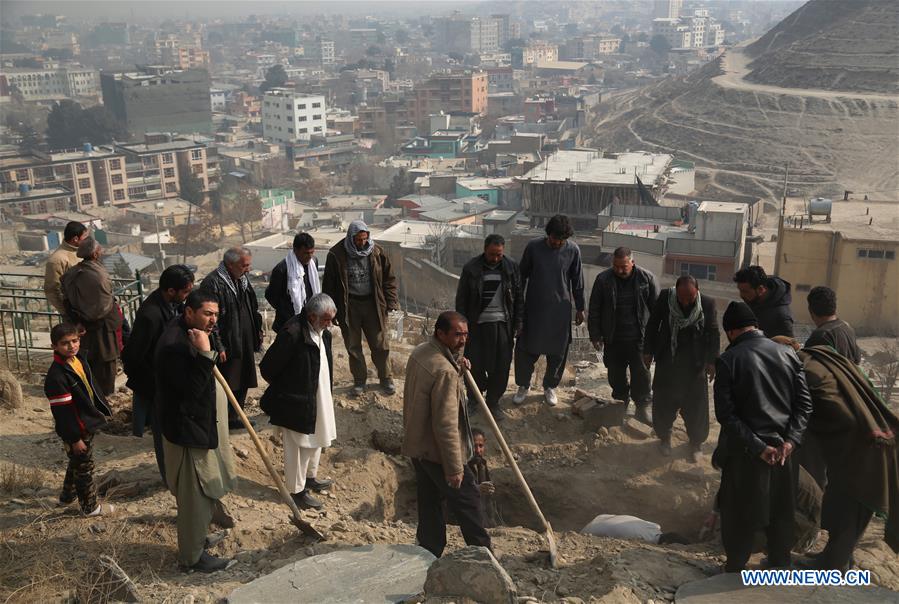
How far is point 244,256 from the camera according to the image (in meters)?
4.85

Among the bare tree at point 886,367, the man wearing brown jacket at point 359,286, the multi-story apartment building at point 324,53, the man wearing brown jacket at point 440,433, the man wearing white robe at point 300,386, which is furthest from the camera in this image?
the multi-story apartment building at point 324,53

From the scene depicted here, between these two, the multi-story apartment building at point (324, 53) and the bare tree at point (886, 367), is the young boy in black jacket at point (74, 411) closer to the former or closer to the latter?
the bare tree at point (886, 367)

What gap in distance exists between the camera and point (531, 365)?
20.4 feet

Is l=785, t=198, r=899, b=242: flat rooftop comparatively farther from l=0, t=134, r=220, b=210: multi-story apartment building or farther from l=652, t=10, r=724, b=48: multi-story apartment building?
l=652, t=10, r=724, b=48: multi-story apartment building

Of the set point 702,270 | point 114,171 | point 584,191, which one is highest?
point 584,191

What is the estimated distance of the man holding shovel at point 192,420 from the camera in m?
3.57

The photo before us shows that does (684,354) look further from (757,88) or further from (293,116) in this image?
(293,116)

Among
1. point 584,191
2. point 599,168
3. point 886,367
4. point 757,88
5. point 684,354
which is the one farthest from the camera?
point 757,88

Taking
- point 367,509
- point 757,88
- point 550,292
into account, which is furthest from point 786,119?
point 367,509

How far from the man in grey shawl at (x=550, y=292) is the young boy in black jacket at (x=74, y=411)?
3.11 meters

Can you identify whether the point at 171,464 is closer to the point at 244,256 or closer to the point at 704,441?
the point at 244,256

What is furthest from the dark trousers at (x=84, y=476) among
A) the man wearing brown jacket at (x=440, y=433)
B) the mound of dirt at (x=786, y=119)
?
the mound of dirt at (x=786, y=119)

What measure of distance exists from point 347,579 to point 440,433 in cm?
81

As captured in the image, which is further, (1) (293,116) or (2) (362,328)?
(1) (293,116)
